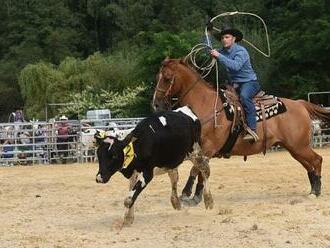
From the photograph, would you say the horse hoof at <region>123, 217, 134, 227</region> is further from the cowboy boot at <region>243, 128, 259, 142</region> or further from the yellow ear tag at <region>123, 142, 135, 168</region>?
the cowboy boot at <region>243, 128, 259, 142</region>

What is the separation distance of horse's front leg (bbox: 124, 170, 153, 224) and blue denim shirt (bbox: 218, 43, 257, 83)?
7.51 feet

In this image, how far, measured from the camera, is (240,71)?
999 centimetres

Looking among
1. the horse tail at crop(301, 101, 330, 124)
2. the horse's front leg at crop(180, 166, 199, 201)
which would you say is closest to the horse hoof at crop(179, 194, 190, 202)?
the horse's front leg at crop(180, 166, 199, 201)

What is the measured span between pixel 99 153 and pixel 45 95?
1372 inches

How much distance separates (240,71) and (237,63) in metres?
0.29

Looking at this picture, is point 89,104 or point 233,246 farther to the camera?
point 89,104

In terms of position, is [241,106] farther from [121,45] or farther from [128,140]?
[121,45]

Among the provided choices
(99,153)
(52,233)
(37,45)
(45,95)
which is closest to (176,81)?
(99,153)

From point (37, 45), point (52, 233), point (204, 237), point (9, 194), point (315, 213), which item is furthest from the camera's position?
point (37, 45)

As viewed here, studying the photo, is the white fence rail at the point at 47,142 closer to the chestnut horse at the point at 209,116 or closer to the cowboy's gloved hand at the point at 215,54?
the chestnut horse at the point at 209,116

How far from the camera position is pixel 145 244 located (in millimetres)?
6875

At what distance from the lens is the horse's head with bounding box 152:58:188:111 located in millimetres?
9484

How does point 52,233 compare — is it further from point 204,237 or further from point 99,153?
point 204,237

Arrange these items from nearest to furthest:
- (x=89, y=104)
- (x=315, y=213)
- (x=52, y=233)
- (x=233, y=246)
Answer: (x=233, y=246), (x=52, y=233), (x=315, y=213), (x=89, y=104)
